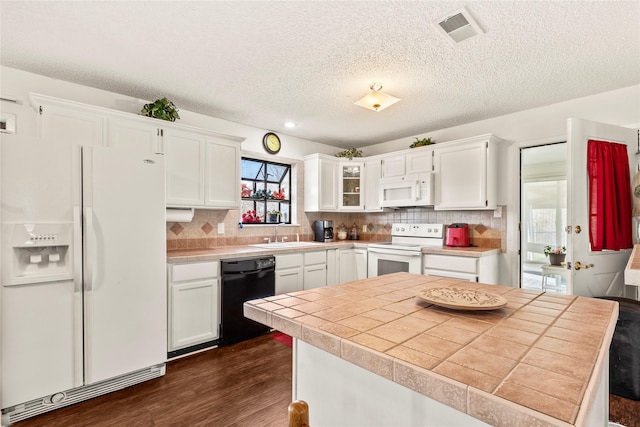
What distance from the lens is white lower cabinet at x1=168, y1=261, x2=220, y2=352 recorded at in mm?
2701

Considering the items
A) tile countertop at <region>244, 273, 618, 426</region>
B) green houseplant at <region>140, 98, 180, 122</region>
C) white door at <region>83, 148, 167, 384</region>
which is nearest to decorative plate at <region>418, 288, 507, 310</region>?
tile countertop at <region>244, 273, 618, 426</region>

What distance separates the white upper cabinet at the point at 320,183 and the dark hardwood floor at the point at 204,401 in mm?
2265

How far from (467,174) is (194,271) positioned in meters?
3.07

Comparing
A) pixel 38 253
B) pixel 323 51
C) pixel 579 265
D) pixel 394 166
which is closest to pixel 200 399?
pixel 38 253

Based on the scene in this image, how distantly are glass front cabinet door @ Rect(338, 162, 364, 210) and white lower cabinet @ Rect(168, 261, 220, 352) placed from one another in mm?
2309

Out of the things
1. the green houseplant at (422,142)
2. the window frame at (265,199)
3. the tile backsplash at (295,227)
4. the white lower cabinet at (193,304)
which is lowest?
the white lower cabinet at (193,304)

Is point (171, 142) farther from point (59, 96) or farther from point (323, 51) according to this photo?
point (323, 51)

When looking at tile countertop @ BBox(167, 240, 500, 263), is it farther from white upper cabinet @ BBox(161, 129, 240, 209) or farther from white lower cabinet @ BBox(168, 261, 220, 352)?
white upper cabinet @ BBox(161, 129, 240, 209)

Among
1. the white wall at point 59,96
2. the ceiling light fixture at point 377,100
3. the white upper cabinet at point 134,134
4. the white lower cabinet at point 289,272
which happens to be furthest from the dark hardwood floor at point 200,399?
the ceiling light fixture at point 377,100

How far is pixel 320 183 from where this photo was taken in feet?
14.5

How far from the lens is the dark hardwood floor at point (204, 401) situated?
191 cm

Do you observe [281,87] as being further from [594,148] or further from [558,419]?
[558,419]

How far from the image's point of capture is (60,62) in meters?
2.36

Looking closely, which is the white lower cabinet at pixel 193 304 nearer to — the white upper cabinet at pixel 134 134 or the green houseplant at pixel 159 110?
the white upper cabinet at pixel 134 134
